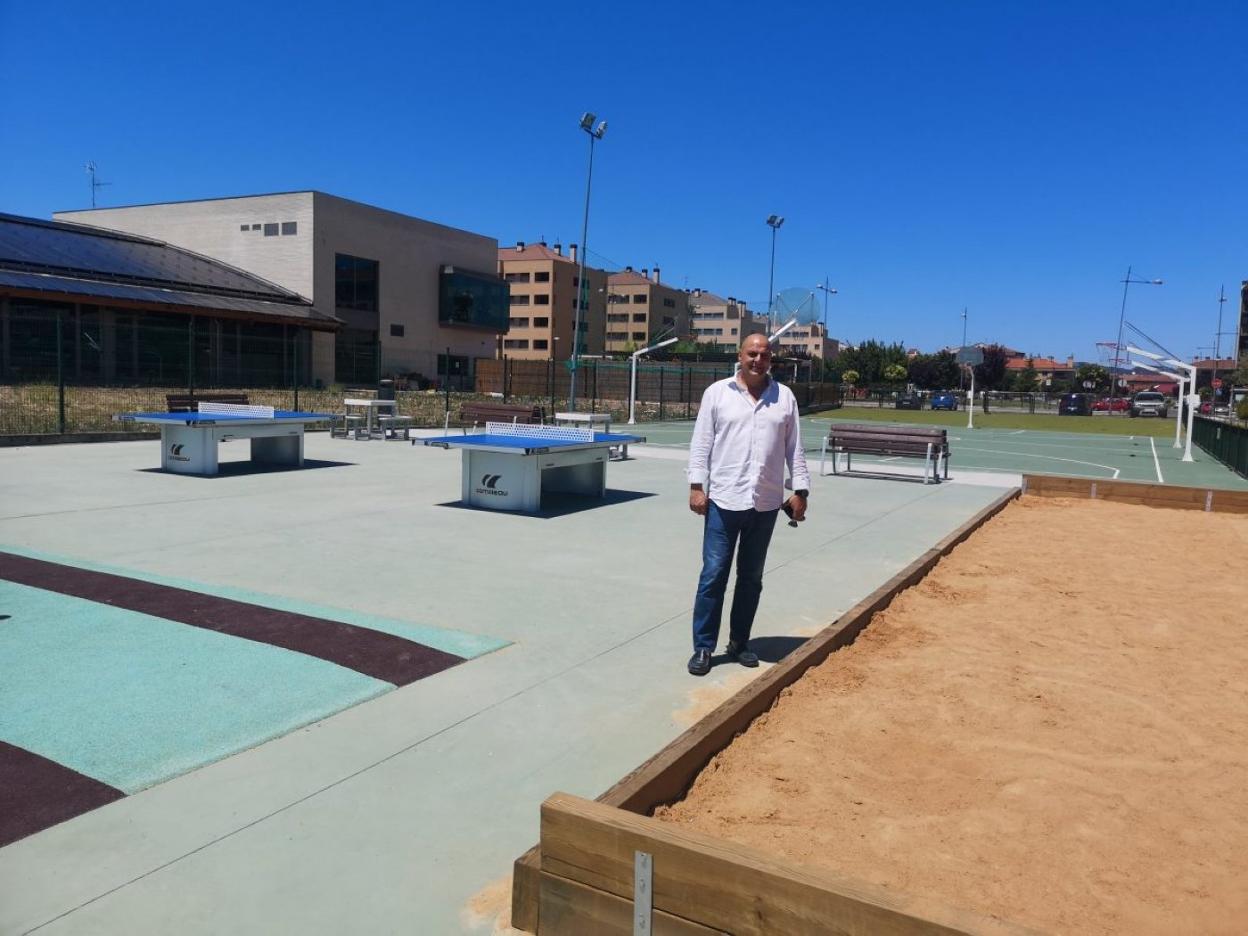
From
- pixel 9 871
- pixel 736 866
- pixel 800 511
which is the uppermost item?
pixel 800 511

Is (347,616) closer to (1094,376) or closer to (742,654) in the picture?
(742,654)

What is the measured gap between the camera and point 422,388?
176 feet

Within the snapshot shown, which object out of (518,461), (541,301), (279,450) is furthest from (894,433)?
(541,301)

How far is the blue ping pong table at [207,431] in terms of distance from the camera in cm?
1307

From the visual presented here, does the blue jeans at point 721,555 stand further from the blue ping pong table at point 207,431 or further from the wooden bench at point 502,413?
the wooden bench at point 502,413

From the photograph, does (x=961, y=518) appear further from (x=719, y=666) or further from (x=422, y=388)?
(x=422, y=388)

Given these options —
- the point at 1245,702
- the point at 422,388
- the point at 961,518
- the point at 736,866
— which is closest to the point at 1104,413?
→ the point at 422,388

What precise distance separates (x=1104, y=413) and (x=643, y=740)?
68222 mm

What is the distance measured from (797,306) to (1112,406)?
146 ft

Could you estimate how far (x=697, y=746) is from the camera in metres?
3.78

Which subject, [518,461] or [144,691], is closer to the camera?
[144,691]

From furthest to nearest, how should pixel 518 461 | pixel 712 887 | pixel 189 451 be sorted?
pixel 189 451
pixel 518 461
pixel 712 887

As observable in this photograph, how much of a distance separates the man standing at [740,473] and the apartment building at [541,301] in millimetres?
96604

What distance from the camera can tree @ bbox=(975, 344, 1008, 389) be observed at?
112 m
